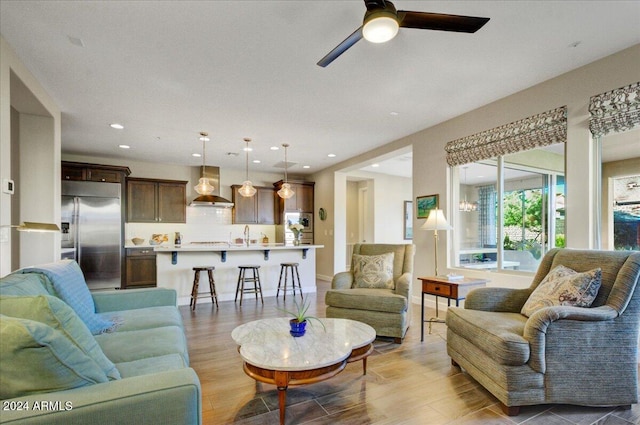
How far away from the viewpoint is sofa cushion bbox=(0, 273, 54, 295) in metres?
1.64

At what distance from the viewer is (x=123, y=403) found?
1111 millimetres

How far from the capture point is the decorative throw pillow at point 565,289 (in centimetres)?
228

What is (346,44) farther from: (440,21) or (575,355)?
(575,355)

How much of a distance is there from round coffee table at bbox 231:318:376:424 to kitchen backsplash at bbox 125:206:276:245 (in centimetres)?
572

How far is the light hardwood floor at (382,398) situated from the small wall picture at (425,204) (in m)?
2.26

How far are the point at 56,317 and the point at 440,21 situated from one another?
2.34 meters

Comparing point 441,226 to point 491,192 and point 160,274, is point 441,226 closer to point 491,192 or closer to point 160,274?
Answer: point 491,192

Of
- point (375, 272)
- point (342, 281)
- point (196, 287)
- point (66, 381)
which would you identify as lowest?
point (196, 287)

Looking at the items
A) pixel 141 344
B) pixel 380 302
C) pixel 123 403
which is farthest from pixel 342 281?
pixel 123 403

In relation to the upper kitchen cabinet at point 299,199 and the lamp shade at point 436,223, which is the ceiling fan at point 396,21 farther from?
the upper kitchen cabinet at point 299,199

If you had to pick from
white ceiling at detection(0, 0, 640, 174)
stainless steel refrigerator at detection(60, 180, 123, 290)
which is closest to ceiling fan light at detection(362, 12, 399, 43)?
white ceiling at detection(0, 0, 640, 174)

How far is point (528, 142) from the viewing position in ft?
12.1

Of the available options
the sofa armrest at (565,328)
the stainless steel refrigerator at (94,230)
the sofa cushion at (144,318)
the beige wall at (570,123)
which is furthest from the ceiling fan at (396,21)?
the stainless steel refrigerator at (94,230)

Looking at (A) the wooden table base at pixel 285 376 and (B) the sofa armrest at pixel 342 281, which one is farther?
(B) the sofa armrest at pixel 342 281
